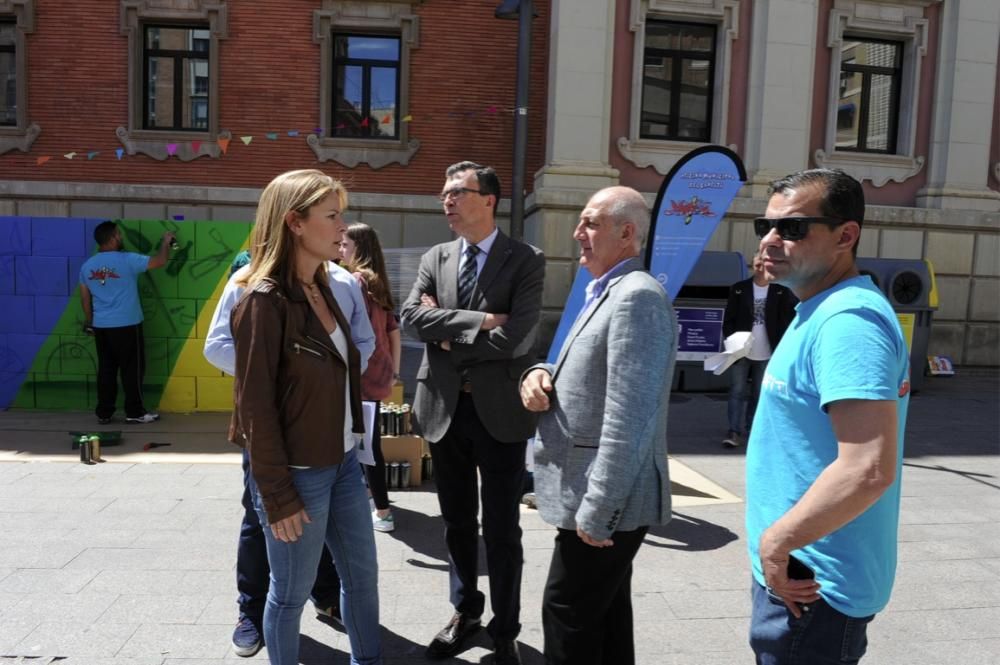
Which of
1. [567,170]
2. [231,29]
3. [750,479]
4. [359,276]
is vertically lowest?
[750,479]

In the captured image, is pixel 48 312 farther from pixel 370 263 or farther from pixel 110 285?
pixel 370 263

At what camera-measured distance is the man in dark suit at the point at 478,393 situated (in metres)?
3.05

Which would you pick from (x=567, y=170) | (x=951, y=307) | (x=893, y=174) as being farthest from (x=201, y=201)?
(x=951, y=307)

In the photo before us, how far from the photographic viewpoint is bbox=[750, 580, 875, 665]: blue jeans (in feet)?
5.48

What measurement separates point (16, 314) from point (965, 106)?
569 inches

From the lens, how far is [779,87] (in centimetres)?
1234

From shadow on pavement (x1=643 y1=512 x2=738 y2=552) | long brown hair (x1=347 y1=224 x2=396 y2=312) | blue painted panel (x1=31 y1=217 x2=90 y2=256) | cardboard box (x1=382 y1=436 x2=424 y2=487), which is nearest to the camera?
long brown hair (x1=347 y1=224 x2=396 y2=312)

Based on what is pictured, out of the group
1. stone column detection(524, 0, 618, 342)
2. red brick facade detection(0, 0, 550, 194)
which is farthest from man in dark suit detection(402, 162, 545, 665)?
red brick facade detection(0, 0, 550, 194)

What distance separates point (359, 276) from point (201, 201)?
9762 mm

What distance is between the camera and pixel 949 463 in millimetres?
6633

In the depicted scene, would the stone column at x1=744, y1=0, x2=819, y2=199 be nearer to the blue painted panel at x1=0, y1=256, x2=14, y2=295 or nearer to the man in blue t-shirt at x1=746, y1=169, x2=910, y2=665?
the blue painted panel at x1=0, y1=256, x2=14, y2=295

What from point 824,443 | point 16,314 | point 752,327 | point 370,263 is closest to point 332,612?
point 370,263

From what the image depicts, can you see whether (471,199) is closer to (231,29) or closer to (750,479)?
(750,479)

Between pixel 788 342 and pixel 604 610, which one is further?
pixel 604 610
